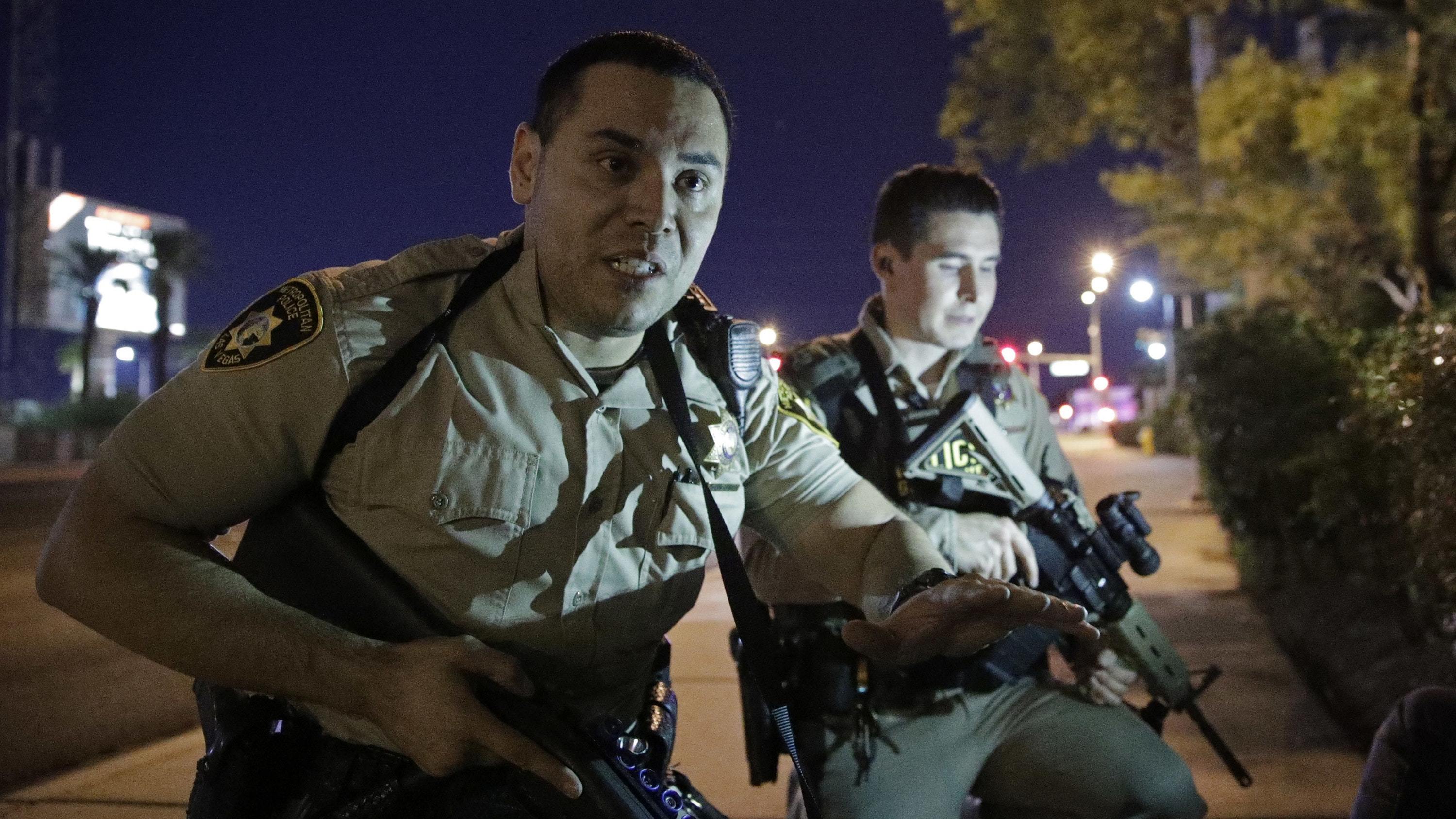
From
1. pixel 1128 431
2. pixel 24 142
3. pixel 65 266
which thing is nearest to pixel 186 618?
pixel 1128 431

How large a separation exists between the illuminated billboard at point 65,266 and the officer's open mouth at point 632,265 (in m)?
48.8

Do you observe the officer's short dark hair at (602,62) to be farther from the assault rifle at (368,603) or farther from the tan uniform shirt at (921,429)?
the tan uniform shirt at (921,429)

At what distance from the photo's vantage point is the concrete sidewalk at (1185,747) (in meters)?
3.17

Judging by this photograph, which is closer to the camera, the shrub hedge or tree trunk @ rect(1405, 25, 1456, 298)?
the shrub hedge

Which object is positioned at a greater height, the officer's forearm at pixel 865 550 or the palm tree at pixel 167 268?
the palm tree at pixel 167 268

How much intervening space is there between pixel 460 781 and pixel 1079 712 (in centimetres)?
144

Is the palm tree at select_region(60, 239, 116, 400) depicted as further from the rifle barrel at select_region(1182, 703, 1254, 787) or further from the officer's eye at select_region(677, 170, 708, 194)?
the rifle barrel at select_region(1182, 703, 1254, 787)

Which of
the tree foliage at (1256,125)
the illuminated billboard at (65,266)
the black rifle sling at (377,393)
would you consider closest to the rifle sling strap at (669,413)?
the black rifle sling at (377,393)

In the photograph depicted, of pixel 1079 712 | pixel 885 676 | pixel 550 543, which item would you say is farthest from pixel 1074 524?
pixel 550 543

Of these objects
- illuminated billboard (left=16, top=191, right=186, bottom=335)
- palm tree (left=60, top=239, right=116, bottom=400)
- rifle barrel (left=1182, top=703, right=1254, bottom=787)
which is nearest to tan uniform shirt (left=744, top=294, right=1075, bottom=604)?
rifle barrel (left=1182, top=703, right=1254, bottom=787)

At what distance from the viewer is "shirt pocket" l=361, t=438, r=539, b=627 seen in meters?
1.44

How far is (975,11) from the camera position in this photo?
11094 mm

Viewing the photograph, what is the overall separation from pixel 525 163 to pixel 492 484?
617 millimetres

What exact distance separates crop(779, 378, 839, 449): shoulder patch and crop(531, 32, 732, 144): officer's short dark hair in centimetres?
66
